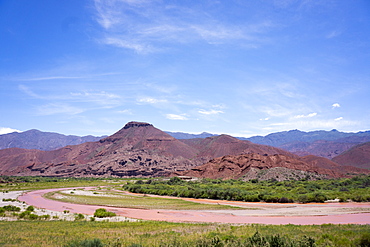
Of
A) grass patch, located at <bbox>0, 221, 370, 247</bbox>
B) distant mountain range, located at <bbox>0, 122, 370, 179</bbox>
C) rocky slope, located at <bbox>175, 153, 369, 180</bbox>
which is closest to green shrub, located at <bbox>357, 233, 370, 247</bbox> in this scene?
grass patch, located at <bbox>0, 221, 370, 247</bbox>

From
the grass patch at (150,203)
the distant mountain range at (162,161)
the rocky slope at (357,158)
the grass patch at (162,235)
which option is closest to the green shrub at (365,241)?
the grass patch at (162,235)

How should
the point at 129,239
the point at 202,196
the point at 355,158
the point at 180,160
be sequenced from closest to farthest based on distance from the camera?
the point at 129,239 < the point at 202,196 < the point at 180,160 < the point at 355,158

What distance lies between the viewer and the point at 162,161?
152 metres

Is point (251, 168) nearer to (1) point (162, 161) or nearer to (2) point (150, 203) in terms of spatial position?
(2) point (150, 203)

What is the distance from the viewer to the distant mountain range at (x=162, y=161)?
105 m

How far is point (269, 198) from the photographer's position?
40.8 meters

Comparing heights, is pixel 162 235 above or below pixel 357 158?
below

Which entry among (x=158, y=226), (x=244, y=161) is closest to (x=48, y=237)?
(x=158, y=226)

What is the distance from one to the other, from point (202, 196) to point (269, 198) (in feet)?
41.1

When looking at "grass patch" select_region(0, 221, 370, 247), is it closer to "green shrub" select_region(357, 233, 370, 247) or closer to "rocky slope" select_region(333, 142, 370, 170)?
"green shrub" select_region(357, 233, 370, 247)

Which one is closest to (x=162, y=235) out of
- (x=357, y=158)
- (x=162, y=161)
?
(x=162, y=161)

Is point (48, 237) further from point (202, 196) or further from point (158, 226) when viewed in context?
point (202, 196)

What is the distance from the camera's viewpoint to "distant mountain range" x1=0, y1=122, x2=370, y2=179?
10531 cm

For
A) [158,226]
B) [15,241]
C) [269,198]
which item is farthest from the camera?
[269,198]
